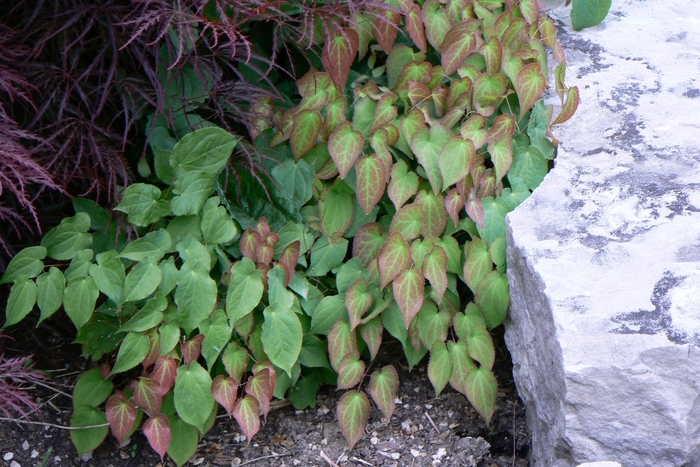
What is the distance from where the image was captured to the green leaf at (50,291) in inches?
70.5

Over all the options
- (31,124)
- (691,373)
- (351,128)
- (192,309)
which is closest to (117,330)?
(192,309)

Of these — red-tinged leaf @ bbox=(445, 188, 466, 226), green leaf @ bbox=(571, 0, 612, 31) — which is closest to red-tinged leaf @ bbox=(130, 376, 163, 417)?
red-tinged leaf @ bbox=(445, 188, 466, 226)

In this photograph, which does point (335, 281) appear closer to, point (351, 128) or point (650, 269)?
point (351, 128)

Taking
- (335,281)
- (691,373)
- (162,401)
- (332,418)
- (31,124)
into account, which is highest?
(31,124)

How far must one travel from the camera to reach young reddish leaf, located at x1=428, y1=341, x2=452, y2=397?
185 centimetres

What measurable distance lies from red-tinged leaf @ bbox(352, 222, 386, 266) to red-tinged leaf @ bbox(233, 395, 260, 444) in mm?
485

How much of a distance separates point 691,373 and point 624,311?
0.59 feet

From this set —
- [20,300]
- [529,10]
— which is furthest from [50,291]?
[529,10]

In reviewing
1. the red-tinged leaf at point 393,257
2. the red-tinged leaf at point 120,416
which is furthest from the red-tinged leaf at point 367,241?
the red-tinged leaf at point 120,416

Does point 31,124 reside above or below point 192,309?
above

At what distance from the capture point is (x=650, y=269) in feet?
5.48

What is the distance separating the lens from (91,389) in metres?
1.89

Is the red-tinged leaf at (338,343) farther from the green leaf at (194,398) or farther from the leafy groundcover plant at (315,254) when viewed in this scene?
the green leaf at (194,398)

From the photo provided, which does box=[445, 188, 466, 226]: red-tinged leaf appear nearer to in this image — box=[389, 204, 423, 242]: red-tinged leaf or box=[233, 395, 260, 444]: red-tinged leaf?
box=[389, 204, 423, 242]: red-tinged leaf
